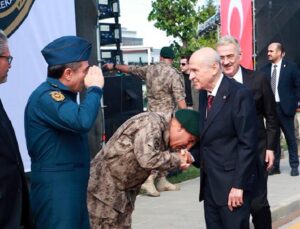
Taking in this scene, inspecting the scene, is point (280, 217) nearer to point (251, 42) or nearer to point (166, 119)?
point (166, 119)

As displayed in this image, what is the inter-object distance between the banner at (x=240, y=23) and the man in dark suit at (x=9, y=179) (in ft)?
28.5

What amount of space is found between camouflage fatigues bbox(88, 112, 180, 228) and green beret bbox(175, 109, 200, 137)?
8 centimetres

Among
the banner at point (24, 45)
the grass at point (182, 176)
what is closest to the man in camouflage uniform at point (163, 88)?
the grass at point (182, 176)

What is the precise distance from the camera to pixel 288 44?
14.0m

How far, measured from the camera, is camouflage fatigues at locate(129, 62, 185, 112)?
8.67 meters

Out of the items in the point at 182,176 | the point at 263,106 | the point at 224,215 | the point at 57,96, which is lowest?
the point at 182,176

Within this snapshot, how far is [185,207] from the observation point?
7.61 meters

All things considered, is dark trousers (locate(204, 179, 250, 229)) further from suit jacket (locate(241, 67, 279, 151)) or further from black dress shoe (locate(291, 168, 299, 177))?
black dress shoe (locate(291, 168, 299, 177))

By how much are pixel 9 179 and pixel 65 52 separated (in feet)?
2.56

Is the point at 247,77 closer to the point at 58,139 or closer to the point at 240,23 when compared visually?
the point at 58,139

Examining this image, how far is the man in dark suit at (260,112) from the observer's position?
5.14m

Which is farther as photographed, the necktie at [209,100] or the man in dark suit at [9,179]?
the necktie at [209,100]

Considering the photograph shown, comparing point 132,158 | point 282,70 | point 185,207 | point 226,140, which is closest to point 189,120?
point 132,158

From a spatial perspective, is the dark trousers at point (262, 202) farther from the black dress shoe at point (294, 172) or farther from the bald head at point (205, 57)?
the black dress shoe at point (294, 172)
